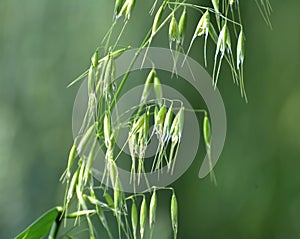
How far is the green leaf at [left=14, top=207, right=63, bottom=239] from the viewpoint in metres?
0.29

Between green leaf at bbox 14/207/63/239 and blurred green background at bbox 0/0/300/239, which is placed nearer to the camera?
green leaf at bbox 14/207/63/239

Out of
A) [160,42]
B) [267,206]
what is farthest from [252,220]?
[160,42]

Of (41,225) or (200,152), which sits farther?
(200,152)

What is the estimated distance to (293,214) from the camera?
2.72 ft

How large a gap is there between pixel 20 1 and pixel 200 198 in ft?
1.32

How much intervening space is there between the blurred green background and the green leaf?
1.55 ft

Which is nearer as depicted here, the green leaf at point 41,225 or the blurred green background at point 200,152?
the green leaf at point 41,225

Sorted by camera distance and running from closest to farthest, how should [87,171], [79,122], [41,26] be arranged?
[87,171], [79,122], [41,26]

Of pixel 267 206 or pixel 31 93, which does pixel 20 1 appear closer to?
pixel 31 93

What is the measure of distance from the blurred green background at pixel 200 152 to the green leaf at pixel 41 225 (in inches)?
18.6

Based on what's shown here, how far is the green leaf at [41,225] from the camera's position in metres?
A: 0.29

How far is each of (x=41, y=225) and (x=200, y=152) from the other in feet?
1.70

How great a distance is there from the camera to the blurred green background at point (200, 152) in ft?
2.52

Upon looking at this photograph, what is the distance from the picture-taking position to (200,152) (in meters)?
0.80
